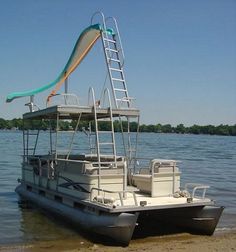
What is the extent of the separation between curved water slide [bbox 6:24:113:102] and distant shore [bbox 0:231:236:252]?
452cm

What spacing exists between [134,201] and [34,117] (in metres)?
5.18

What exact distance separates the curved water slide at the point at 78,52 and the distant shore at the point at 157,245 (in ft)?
14.8

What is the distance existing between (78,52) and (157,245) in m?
6.34

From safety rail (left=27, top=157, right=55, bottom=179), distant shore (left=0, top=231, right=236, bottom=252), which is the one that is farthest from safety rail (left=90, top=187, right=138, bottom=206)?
safety rail (left=27, top=157, right=55, bottom=179)

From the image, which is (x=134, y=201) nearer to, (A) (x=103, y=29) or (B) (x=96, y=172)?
(B) (x=96, y=172)

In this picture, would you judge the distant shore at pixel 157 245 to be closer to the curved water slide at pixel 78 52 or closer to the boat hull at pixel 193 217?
the boat hull at pixel 193 217

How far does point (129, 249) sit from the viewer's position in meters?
9.42

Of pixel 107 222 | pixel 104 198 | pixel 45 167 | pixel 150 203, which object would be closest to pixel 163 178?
pixel 150 203

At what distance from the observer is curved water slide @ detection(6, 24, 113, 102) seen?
1275 centimetres

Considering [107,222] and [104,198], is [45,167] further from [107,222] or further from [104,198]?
[107,222]

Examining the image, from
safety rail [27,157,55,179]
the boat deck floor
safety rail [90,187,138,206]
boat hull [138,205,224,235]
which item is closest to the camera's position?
the boat deck floor

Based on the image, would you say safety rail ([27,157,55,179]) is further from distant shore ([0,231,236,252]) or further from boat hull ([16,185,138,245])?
distant shore ([0,231,236,252])

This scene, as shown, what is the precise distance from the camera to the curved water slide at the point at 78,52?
41.8 ft

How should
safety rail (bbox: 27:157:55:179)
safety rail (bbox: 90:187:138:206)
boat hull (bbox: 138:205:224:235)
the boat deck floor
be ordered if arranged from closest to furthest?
the boat deck floor
safety rail (bbox: 90:187:138:206)
boat hull (bbox: 138:205:224:235)
safety rail (bbox: 27:157:55:179)
